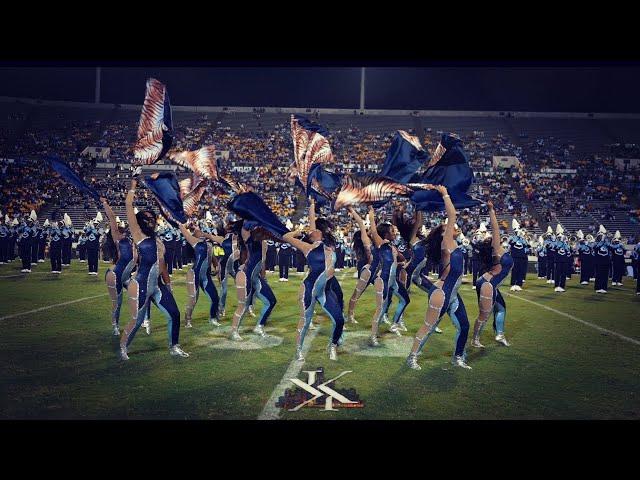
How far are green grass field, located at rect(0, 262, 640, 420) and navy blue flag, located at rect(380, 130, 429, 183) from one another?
7.88ft

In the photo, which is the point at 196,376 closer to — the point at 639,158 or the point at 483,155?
the point at 639,158

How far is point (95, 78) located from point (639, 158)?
18992 millimetres

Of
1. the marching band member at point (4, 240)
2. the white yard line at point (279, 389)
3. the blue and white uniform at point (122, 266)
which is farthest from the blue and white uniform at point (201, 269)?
the marching band member at point (4, 240)

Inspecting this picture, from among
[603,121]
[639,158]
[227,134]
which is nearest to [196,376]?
[603,121]

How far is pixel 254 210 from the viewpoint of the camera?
6.86 m

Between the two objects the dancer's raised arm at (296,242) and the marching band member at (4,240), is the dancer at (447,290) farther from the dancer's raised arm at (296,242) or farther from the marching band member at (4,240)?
the marching band member at (4,240)

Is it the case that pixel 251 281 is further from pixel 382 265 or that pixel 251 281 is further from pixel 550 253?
pixel 550 253

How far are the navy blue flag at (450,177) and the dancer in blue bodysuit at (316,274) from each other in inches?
51.8

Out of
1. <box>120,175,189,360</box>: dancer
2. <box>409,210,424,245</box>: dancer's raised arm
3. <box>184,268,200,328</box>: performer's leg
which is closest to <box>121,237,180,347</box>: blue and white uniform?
<box>120,175,189,360</box>: dancer

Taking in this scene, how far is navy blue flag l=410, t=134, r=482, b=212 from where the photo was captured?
768cm

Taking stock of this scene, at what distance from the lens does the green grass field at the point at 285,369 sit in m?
5.49

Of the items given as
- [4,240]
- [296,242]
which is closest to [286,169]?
[4,240]

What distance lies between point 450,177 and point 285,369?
3235mm
